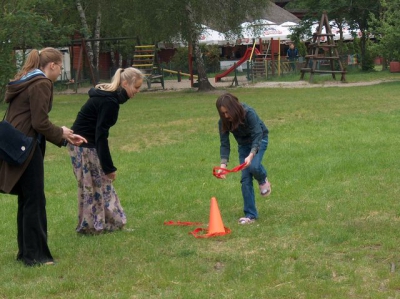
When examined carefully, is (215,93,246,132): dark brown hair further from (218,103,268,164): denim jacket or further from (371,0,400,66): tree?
(371,0,400,66): tree

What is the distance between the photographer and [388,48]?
29.4 meters

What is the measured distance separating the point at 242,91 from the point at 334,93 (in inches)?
200

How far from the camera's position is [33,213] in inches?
250

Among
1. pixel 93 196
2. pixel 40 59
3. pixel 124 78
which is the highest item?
pixel 40 59

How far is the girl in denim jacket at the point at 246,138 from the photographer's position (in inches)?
292

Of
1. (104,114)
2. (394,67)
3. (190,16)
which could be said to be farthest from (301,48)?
(104,114)

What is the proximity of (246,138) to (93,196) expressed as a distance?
1.68 meters

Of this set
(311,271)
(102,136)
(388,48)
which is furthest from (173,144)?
(388,48)

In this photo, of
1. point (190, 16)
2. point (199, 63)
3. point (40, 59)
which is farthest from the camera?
point (199, 63)

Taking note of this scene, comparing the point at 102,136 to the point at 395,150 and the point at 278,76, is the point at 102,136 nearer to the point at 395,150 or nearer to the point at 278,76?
the point at 395,150

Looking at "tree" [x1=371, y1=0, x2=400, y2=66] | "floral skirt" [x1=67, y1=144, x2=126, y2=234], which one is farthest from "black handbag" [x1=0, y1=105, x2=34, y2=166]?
"tree" [x1=371, y1=0, x2=400, y2=66]

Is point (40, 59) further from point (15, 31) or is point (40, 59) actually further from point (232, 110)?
point (15, 31)

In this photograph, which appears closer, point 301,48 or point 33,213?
point 33,213

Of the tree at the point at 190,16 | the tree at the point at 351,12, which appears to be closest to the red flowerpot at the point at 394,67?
the tree at the point at 351,12
